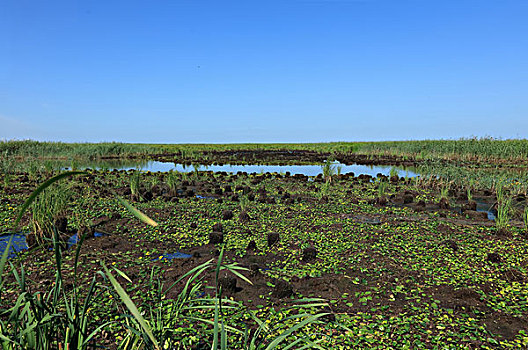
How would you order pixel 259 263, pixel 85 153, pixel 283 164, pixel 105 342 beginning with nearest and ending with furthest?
pixel 105 342, pixel 259 263, pixel 283 164, pixel 85 153

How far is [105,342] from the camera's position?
11.0 ft

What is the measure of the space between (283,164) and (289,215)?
18.2 metres

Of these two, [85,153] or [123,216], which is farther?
[85,153]

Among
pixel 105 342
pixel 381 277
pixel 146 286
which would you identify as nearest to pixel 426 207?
pixel 381 277

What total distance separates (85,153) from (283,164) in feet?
63.9

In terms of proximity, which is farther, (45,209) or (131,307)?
(45,209)

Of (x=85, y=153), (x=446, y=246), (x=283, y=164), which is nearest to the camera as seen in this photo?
(x=446, y=246)

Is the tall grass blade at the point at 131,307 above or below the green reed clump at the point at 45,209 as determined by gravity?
above

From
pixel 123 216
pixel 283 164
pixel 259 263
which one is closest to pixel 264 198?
pixel 123 216

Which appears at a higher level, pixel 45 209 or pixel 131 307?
pixel 131 307

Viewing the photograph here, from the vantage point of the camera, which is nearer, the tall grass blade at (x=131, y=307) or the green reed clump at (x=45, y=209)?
the tall grass blade at (x=131, y=307)

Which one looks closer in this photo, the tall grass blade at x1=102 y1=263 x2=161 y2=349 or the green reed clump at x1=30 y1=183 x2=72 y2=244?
the tall grass blade at x1=102 y1=263 x2=161 y2=349

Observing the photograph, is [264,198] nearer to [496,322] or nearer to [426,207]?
[426,207]

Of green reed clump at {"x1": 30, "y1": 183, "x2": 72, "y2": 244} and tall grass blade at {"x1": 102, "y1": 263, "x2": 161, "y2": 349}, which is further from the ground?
tall grass blade at {"x1": 102, "y1": 263, "x2": 161, "y2": 349}
